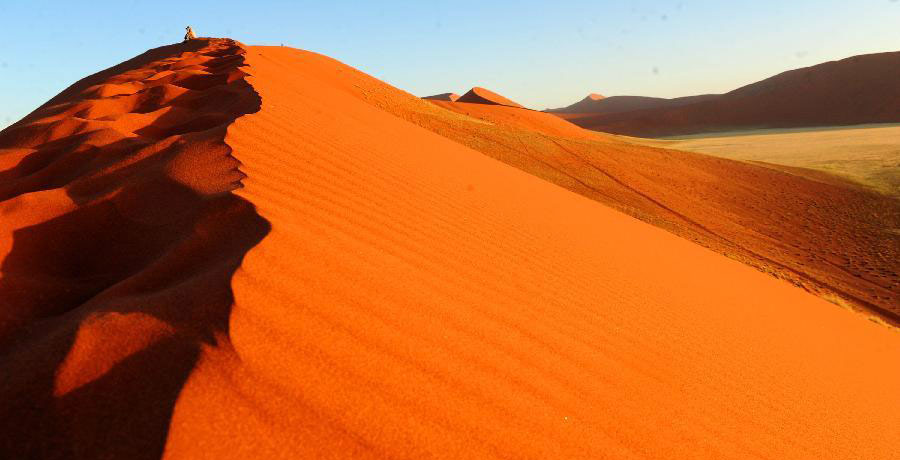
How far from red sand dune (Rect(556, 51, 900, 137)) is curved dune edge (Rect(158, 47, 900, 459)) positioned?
4747 centimetres

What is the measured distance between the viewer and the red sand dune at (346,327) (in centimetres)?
142

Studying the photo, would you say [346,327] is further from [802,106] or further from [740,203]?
[802,106]

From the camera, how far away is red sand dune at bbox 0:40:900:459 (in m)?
1.42

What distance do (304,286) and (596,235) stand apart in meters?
3.36

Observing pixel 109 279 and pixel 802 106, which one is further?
pixel 802 106

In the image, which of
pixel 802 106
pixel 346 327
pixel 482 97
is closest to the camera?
pixel 346 327

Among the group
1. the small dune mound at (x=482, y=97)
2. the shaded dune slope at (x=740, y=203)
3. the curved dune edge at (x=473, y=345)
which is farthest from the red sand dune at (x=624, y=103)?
→ the curved dune edge at (x=473, y=345)

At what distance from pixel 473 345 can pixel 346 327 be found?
50 centimetres

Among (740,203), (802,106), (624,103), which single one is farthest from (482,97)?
(624,103)

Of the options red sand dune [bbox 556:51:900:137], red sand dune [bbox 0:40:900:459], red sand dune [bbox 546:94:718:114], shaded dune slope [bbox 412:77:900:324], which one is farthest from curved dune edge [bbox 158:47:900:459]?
→ red sand dune [bbox 546:94:718:114]

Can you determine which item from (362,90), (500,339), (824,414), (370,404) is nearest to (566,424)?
(500,339)

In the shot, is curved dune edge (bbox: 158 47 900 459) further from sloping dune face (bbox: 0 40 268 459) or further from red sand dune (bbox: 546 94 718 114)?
red sand dune (bbox: 546 94 718 114)

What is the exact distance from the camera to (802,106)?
4881cm

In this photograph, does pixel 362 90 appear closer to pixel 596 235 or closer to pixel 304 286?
pixel 596 235
